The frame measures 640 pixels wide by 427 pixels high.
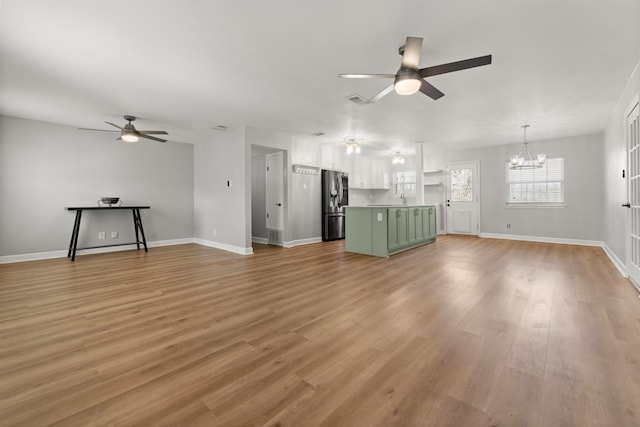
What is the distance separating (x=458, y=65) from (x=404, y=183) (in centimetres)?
701

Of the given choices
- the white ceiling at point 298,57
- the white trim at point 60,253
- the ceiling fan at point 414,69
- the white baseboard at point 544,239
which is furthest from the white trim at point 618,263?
the white trim at point 60,253

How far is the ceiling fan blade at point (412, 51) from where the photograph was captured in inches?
82.3

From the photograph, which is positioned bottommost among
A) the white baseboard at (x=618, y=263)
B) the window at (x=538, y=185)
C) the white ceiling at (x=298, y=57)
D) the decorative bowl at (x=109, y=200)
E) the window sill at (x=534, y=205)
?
the white baseboard at (x=618, y=263)

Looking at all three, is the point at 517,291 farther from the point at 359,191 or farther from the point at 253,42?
the point at 359,191

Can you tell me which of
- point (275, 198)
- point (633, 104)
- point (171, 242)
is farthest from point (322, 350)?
point (171, 242)

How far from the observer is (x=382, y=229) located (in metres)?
4.80

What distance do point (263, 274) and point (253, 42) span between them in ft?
9.06

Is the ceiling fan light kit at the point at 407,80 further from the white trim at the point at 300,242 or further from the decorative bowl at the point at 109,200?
the decorative bowl at the point at 109,200

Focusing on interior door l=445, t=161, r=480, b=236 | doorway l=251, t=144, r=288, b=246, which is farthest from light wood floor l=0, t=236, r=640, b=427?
interior door l=445, t=161, r=480, b=236

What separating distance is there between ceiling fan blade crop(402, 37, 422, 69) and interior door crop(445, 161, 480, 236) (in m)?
6.38

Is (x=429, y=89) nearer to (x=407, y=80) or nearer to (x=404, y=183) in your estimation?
(x=407, y=80)

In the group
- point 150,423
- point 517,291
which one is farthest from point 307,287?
point 517,291

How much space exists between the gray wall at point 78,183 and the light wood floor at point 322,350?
169 centimetres

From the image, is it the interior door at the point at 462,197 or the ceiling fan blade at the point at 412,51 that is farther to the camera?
the interior door at the point at 462,197
